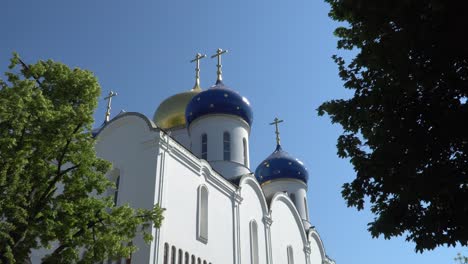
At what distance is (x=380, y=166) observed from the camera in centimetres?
675

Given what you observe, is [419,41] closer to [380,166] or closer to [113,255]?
[380,166]

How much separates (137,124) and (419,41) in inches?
424

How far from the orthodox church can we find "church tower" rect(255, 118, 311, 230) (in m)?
0.05

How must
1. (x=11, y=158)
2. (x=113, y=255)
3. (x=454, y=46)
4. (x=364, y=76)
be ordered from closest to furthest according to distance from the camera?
(x=454, y=46)
(x=364, y=76)
(x=11, y=158)
(x=113, y=255)

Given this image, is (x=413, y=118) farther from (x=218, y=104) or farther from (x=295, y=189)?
(x=295, y=189)

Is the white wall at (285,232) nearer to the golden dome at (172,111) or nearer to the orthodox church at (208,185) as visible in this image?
the orthodox church at (208,185)

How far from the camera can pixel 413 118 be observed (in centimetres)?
655

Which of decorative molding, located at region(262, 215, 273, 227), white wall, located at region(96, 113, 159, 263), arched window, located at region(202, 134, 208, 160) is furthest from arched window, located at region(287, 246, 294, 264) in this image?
white wall, located at region(96, 113, 159, 263)

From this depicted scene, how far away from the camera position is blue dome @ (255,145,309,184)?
25.4m

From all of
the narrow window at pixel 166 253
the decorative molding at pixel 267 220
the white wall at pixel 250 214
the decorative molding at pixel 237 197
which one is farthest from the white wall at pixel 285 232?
the narrow window at pixel 166 253

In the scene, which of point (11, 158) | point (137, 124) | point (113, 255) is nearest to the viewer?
point (11, 158)

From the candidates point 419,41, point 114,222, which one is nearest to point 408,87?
point 419,41

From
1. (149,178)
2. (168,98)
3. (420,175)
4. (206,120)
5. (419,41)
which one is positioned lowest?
(420,175)

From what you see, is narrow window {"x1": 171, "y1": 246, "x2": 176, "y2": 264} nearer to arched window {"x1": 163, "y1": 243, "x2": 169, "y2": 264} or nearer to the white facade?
the white facade
